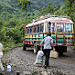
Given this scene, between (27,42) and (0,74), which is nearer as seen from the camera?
(0,74)

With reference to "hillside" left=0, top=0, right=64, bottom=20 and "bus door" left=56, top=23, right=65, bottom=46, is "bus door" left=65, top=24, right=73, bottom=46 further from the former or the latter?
"hillside" left=0, top=0, right=64, bottom=20

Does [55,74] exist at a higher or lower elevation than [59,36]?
lower

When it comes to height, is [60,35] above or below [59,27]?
below

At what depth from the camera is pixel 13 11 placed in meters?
62.6

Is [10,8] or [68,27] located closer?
[68,27]

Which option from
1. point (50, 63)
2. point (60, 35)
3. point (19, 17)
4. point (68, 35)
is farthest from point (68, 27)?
point (19, 17)

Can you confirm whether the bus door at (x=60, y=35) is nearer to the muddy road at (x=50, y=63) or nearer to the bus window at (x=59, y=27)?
the bus window at (x=59, y=27)

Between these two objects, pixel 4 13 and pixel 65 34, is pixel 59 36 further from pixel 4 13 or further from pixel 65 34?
pixel 4 13

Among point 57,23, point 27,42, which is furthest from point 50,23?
point 27,42

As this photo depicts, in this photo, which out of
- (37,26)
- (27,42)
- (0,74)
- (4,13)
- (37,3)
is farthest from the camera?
(37,3)

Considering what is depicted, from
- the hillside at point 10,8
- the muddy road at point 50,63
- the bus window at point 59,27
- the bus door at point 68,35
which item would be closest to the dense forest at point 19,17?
the hillside at point 10,8

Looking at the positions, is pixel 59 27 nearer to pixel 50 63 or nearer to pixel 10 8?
pixel 50 63

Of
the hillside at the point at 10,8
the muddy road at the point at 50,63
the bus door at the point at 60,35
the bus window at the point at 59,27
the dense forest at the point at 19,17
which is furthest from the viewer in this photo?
the hillside at the point at 10,8

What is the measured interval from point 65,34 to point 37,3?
6990cm
